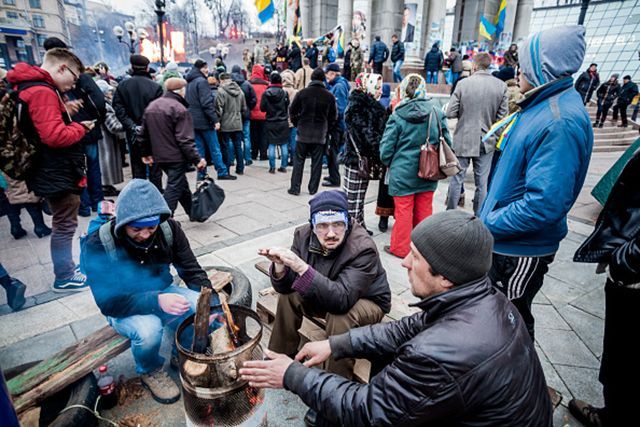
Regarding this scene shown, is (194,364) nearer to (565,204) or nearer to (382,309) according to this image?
(382,309)

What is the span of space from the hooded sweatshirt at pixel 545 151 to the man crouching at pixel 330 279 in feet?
2.75

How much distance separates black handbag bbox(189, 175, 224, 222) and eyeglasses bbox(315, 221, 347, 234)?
9.00 ft

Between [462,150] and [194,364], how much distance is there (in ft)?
15.5

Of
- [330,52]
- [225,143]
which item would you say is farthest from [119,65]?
[225,143]

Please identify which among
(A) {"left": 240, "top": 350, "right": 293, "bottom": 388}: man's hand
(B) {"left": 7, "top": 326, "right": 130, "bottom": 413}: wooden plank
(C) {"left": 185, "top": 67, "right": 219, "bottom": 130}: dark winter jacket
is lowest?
(B) {"left": 7, "top": 326, "right": 130, "bottom": 413}: wooden plank

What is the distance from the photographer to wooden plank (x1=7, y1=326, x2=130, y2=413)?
1.93 m

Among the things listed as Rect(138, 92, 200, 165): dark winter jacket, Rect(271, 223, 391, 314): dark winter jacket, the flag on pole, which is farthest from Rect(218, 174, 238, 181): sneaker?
the flag on pole

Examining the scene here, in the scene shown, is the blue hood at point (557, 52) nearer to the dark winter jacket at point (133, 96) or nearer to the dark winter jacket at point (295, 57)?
the dark winter jacket at point (133, 96)

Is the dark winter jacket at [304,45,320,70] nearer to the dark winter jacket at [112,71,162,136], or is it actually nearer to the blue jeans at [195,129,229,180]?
the blue jeans at [195,129,229,180]

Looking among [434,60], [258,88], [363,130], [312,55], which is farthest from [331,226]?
[312,55]

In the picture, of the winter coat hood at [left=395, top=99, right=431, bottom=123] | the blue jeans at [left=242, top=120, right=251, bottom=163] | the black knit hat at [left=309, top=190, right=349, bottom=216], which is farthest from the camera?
the blue jeans at [left=242, top=120, right=251, bottom=163]

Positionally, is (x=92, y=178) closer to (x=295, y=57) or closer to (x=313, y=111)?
(x=313, y=111)

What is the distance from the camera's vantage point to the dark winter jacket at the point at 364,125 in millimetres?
4605

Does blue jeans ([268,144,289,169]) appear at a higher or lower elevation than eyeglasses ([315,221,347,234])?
lower
